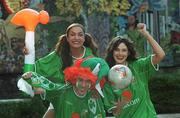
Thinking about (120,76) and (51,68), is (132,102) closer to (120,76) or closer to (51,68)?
(120,76)

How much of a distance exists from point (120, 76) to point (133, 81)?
0.52 metres

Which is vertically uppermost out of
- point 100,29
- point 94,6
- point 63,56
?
point 94,6

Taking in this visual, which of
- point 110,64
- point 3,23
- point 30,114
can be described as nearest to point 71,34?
point 110,64

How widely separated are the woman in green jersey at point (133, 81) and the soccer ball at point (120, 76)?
0.25 m

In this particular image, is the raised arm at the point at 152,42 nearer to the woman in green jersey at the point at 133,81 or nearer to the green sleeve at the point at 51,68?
the woman in green jersey at the point at 133,81

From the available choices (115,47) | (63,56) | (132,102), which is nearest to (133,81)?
(132,102)

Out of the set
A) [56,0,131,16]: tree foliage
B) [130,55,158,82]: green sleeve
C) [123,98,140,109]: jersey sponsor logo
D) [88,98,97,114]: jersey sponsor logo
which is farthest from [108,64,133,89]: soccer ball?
[56,0,131,16]: tree foliage

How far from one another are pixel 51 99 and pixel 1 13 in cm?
927

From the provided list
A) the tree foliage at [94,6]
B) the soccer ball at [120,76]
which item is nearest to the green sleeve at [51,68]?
the soccer ball at [120,76]

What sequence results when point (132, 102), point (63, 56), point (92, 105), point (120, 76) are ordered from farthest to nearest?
point (63, 56) → point (132, 102) → point (92, 105) → point (120, 76)

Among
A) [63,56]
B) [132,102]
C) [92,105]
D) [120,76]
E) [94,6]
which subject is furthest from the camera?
[94,6]

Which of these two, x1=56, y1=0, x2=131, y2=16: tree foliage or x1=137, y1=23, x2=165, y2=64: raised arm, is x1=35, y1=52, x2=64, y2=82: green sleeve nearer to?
x1=137, y1=23, x2=165, y2=64: raised arm

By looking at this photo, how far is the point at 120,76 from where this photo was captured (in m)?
5.33

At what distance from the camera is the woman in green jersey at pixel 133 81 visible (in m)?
5.75
